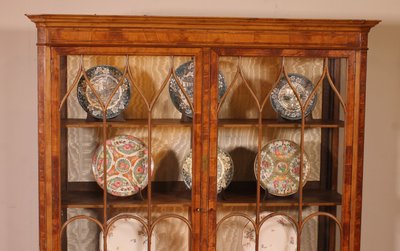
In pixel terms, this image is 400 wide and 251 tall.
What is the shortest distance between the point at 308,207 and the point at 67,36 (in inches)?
32.5

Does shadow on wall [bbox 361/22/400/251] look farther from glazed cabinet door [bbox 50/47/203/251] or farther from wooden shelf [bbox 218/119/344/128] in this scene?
glazed cabinet door [bbox 50/47/203/251]

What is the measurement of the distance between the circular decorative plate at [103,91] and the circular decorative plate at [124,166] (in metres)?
0.09

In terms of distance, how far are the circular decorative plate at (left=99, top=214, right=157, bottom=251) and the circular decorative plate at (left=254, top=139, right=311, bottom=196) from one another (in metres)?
0.37

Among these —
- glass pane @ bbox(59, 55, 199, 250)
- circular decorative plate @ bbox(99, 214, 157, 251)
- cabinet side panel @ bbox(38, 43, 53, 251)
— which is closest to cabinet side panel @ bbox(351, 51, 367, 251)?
glass pane @ bbox(59, 55, 199, 250)

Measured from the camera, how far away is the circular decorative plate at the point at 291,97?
1672 mm

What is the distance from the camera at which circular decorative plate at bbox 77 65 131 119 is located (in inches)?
64.2

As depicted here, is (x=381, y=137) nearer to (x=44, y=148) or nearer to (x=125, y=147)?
(x=125, y=147)

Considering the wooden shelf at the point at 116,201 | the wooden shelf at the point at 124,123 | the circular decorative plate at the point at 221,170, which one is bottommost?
the wooden shelf at the point at 116,201
